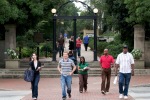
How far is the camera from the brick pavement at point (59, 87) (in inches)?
622

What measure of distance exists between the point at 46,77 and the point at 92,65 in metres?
4.22

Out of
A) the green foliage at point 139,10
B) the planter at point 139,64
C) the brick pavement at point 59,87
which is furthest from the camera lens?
the planter at point 139,64

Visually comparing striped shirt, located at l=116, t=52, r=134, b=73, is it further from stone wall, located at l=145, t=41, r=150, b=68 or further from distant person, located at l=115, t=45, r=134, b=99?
stone wall, located at l=145, t=41, r=150, b=68

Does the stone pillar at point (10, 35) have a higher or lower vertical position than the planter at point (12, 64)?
higher

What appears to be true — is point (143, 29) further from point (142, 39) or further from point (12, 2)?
point (12, 2)

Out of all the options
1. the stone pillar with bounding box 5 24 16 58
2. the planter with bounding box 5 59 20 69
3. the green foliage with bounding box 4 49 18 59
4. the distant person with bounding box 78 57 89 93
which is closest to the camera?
the distant person with bounding box 78 57 89 93

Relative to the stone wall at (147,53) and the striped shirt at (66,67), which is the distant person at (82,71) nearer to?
the striped shirt at (66,67)

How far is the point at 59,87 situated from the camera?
1975 cm

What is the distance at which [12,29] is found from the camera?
92.7 feet

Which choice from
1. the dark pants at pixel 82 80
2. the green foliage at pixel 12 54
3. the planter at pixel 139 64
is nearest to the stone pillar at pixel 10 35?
the green foliage at pixel 12 54

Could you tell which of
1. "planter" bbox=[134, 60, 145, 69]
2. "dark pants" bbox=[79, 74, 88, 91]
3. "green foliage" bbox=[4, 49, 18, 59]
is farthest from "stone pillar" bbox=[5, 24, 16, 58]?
"dark pants" bbox=[79, 74, 88, 91]

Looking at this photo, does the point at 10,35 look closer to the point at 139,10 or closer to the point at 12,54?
the point at 12,54

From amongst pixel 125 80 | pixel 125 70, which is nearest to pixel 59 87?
pixel 125 80

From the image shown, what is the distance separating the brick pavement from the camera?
622 inches
